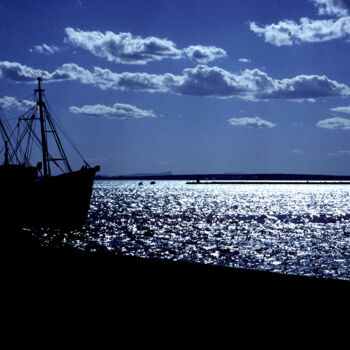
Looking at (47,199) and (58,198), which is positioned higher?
(58,198)

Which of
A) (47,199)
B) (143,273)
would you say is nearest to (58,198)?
(47,199)

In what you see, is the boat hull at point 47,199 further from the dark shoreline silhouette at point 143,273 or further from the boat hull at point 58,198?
the dark shoreline silhouette at point 143,273

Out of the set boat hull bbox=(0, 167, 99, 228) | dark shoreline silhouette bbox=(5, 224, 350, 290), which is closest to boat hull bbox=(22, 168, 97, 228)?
boat hull bbox=(0, 167, 99, 228)

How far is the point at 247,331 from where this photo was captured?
508 cm

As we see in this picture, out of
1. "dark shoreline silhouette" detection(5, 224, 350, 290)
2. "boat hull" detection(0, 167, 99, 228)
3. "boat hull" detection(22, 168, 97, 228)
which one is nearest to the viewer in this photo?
"dark shoreline silhouette" detection(5, 224, 350, 290)

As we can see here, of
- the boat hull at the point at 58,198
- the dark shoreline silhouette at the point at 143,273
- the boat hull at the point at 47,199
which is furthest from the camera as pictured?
the boat hull at the point at 58,198

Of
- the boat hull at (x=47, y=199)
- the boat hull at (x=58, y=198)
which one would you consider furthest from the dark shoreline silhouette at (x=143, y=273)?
the boat hull at (x=47, y=199)

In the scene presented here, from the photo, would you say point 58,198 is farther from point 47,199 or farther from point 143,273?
point 143,273

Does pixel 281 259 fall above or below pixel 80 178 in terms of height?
below

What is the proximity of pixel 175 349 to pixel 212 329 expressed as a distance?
0.73 metres

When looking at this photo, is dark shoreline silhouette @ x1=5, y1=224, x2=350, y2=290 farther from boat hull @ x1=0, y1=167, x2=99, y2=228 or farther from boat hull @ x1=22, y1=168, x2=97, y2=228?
boat hull @ x1=0, y1=167, x2=99, y2=228

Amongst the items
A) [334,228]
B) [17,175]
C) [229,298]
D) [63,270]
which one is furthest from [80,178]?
[229,298]

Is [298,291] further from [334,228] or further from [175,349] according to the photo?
[334,228]

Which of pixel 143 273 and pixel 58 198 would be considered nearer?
pixel 143 273
